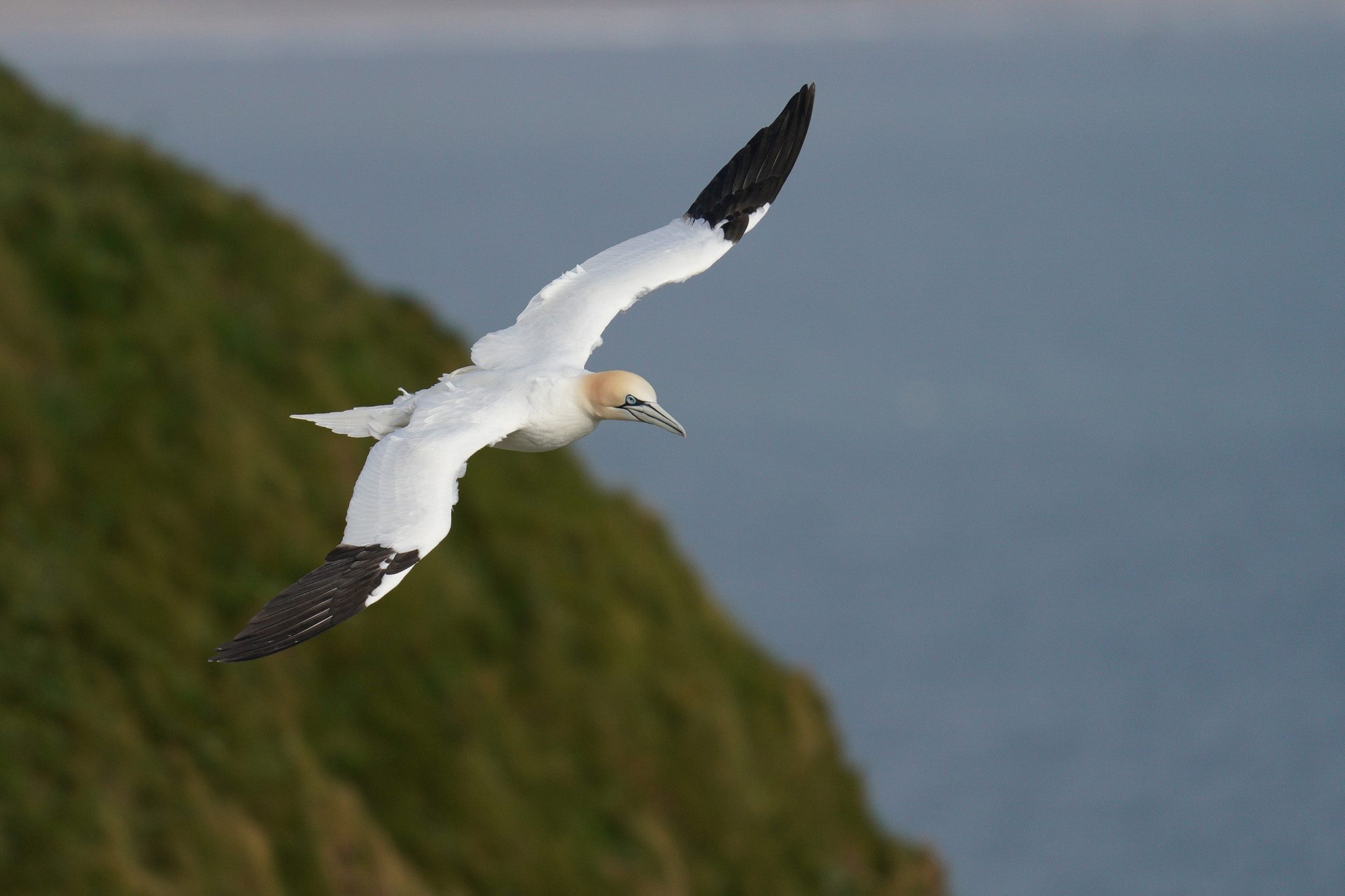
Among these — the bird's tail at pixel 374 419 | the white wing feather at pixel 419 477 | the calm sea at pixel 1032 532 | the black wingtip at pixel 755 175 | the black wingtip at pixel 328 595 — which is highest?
the calm sea at pixel 1032 532

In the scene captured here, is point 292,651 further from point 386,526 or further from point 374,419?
point 386,526

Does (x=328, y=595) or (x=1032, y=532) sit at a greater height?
(x=1032, y=532)

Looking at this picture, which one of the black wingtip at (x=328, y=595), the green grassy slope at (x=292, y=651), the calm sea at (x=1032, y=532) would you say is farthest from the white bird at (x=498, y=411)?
the calm sea at (x=1032, y=532)

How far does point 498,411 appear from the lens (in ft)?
18.8

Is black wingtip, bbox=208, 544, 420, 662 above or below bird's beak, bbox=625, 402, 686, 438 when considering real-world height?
below

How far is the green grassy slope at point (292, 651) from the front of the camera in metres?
Answer: 11.9

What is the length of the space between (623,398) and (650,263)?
5.25 feet

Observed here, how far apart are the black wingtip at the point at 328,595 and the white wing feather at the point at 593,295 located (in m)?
1.40

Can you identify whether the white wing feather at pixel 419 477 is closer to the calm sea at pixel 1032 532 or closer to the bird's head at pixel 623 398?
the bird's head at pixel 623 398

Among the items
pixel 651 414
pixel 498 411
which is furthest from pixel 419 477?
pixel 651 414

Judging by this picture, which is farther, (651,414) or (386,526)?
(651,414)

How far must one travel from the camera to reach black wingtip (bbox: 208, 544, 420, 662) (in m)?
5.02

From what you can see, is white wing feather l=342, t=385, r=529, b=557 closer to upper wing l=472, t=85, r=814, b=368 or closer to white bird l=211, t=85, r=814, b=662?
white bird l=211, t=85, r=814, b=662

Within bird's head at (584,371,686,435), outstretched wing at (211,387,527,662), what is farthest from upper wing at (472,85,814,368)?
outstretched wing at (211,387,527,662)
